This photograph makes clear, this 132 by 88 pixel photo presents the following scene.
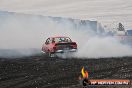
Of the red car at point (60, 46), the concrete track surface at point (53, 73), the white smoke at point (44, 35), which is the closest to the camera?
the concrete track surface at point (53, 73)

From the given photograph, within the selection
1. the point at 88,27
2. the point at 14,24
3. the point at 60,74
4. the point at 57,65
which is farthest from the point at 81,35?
the point at 60,74

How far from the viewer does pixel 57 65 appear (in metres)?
16.8

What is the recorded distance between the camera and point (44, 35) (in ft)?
129

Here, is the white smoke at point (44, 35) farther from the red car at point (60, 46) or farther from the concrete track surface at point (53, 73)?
the concrete track surface at point (53, 73)

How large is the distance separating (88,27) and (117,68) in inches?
1157

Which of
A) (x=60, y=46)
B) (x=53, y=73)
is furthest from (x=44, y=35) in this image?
(x=53, y=73)

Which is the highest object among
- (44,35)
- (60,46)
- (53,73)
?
(44,35)

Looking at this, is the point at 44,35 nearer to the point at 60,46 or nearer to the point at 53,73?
the point at 60,46

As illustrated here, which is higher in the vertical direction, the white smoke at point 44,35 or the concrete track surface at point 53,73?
the white smoke at point 44,35

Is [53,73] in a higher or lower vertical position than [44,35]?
lower

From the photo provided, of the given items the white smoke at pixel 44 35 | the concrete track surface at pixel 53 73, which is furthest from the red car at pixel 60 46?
the concrete track surface at pixel 53 73

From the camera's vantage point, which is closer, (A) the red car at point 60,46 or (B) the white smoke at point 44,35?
(A) the red car at point 60,46

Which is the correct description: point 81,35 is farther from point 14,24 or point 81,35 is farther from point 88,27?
point 14,24

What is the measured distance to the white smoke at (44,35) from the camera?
24.4 m
